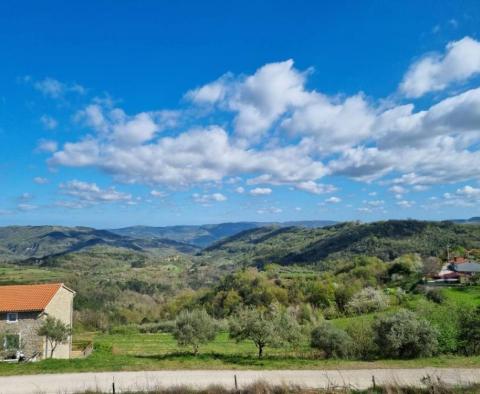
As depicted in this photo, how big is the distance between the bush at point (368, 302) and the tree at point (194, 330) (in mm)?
33762

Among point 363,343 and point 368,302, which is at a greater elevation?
point 363,343

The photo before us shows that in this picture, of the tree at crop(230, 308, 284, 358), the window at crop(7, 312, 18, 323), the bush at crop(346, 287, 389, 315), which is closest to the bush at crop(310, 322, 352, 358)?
the tree at crop(230, 308, 284, 358)

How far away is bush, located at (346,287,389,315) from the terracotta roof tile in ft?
142

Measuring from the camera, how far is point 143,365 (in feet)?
76.5

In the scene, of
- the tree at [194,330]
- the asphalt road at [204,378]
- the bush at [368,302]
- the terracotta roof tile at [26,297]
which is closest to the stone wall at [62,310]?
the terracotta roof tile at [26,297]

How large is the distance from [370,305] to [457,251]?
66.6 meters

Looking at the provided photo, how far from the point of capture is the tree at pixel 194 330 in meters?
32.5

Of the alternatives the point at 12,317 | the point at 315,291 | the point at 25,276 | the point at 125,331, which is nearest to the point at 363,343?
the point at 12,317

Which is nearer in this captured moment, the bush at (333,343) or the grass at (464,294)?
the bush at (333,343)

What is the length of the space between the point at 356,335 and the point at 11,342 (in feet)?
81.0

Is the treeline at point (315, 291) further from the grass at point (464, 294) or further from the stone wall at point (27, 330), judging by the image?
the stone wall at point (27, 330)

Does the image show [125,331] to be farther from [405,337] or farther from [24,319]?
[405,337]

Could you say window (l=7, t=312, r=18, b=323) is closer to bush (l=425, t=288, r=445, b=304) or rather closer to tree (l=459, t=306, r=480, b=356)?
tree (l=459, t=306, r=480, b=356)

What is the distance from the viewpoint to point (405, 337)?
1025 inches
